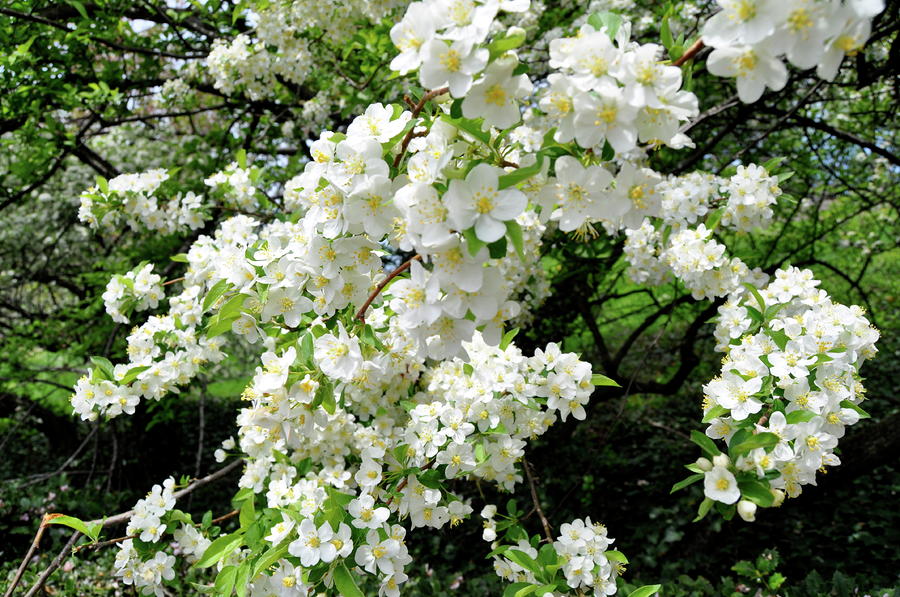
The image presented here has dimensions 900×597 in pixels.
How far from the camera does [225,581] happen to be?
1572 mm

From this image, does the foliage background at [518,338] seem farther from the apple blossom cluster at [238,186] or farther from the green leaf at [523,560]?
the green leaf at [523,560]

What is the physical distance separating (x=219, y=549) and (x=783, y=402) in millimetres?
1655

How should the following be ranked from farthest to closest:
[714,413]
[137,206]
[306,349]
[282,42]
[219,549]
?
[282,42], [137,206], [219,549], [714,413], [306,349]

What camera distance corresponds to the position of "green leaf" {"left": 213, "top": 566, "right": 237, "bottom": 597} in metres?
1.53

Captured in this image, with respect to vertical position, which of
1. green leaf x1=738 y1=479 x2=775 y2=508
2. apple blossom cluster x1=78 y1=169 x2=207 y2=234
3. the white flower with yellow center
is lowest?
green leaf x1=738 y1=479 x2=775 y2=508

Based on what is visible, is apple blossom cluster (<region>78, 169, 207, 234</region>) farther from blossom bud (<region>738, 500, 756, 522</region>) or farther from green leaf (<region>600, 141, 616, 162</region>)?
blossom bud (<region>738, 500, 756, 522</region>)

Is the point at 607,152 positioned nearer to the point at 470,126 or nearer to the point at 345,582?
the point at 470,126

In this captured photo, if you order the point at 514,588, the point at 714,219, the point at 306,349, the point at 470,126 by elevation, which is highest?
the point at 714,219

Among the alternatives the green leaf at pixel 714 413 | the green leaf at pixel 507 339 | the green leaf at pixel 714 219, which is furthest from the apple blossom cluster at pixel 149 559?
the green leaf at pixel 714 219

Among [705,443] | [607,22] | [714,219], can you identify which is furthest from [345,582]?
[714,219]

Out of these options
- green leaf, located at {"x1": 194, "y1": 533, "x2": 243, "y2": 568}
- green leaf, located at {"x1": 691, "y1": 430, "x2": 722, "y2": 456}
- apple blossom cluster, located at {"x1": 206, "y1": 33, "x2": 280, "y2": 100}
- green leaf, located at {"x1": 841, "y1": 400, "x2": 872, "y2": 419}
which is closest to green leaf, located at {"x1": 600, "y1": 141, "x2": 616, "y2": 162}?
green leaf, located at {"x1": 691, "y1": 430, "x2": 722, "y2": 456}

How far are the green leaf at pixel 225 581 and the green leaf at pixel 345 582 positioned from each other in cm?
31

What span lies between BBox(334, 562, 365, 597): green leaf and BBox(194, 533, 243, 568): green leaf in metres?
0.41

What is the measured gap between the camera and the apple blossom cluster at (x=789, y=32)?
2.48 feet
